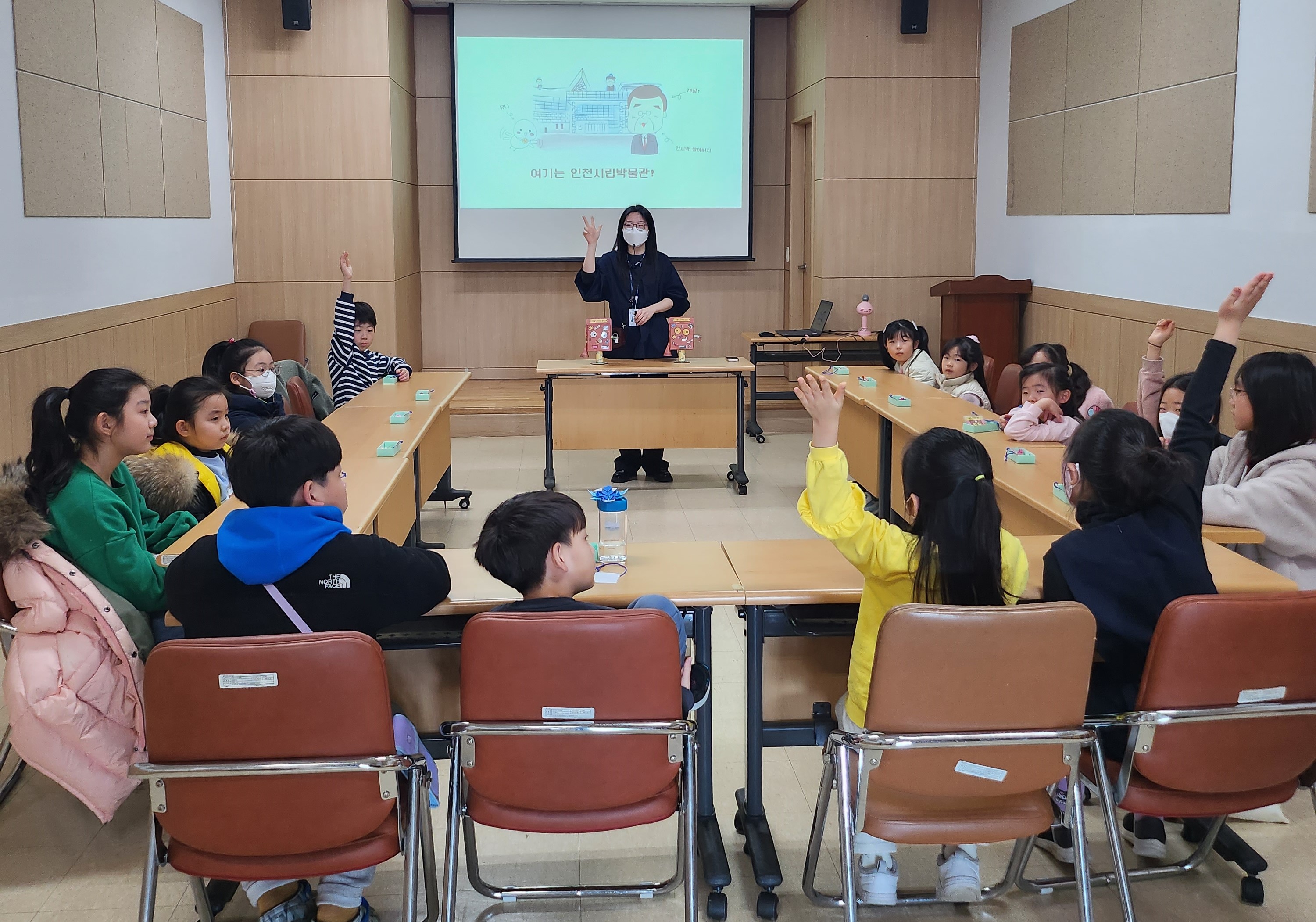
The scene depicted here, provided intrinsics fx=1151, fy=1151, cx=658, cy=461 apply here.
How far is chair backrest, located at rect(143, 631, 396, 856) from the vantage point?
1916mm

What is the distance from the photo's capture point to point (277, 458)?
2.25 metres

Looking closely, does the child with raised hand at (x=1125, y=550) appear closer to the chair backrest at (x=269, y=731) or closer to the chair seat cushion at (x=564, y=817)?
the chair seat cushion at (x=564, y=817)

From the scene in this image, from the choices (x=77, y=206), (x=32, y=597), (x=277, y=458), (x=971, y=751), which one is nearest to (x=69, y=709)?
(x=32, y=597)

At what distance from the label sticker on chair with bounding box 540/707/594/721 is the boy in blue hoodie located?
16.8 inches

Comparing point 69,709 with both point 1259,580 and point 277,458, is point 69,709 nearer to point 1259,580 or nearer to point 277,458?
point 277,458

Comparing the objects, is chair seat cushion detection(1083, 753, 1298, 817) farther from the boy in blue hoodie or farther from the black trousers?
the black trousers

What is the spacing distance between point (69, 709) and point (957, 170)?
7.83m

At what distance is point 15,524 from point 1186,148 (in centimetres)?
554

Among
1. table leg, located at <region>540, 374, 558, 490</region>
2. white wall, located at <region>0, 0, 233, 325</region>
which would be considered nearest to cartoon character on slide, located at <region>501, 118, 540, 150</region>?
white wall, located at <region>0, 0, 233, 325</region>

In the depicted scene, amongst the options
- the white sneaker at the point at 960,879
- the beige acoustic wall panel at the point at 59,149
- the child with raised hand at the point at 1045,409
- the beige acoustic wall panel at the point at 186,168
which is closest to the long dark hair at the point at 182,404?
the beige acoustic wall panel at the point at 59,149

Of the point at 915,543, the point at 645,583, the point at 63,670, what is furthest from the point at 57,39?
the point at 915,543

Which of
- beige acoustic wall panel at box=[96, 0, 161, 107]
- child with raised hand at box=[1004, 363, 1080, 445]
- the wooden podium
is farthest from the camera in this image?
the wooden podium

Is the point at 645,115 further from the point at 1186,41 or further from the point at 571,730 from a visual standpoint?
the point at 571,730

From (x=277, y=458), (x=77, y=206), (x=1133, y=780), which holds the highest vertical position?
(x=77, y=206)
